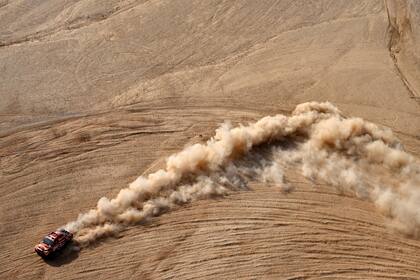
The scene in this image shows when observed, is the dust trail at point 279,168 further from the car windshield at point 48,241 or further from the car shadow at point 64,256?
the car windshield at point 48,241

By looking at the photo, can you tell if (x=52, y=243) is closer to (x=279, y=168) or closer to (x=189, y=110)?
(x=279, y=168)

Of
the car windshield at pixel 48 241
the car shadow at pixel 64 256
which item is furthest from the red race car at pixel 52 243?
the car shadow at pixel 64 256

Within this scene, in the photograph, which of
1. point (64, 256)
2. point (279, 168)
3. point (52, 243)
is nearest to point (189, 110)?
point (279, 168)

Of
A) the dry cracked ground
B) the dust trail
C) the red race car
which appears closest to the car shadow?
the dry cracked ground

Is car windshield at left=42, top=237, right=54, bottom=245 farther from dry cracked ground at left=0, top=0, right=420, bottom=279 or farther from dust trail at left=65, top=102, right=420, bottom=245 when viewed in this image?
dust trail at left=65, top=102, right=420, bottom=245

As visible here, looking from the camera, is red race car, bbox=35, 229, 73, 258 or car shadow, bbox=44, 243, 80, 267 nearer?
red race car, bbox=35, 229, 73, 258

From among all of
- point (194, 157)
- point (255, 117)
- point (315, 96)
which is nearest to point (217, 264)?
point (194, 157)

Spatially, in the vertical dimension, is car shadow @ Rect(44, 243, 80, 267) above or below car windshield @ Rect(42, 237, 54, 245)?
below
